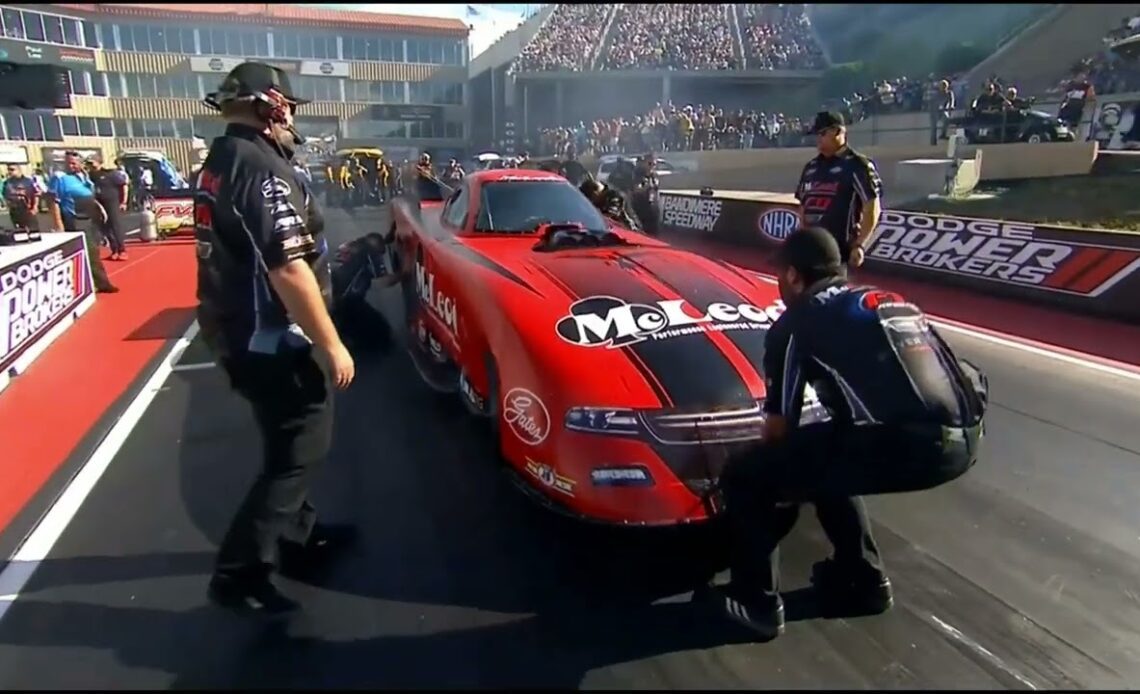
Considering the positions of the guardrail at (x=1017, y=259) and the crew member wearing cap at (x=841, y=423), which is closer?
the crew member wearing cap at (x=841, y=423)

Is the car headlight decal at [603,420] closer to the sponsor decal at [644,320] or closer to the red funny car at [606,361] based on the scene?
the red funny car at [606,361]

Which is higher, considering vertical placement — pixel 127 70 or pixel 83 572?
pixel 127 70

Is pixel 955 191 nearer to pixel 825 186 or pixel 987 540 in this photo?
pixel 825 186

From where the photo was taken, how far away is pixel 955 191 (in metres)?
15.2

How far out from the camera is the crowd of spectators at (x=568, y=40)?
3981cm

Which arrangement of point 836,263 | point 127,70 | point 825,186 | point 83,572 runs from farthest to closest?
point 127,70 → point 825,186 → point 83,572 → point 836,263

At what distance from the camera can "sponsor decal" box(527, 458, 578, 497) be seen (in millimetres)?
2842

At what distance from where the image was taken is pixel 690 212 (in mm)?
14680

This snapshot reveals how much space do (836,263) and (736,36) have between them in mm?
41911

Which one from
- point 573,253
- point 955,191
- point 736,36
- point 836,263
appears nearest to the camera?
point 836,263

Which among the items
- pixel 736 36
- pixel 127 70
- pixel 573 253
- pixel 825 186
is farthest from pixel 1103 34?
pixel 127 70

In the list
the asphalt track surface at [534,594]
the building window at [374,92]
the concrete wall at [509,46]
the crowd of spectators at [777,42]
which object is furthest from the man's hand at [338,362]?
the building window at [374,92]

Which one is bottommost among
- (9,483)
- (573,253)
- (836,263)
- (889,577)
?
(9,483)

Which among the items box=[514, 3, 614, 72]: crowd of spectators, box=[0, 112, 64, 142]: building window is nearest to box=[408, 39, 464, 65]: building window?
box=[514, 3, 614, 72]: crowd of spectators
